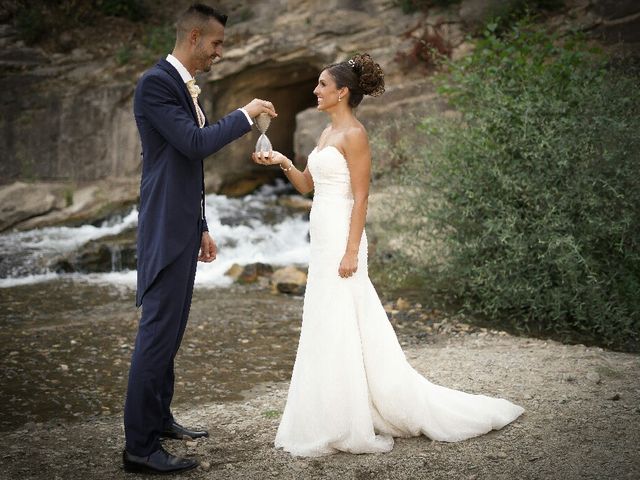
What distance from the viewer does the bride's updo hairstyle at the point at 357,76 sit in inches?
155

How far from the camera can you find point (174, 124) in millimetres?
3355

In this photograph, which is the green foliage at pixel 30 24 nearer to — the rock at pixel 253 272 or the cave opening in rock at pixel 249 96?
the cave opening in rock at pixel 249 96

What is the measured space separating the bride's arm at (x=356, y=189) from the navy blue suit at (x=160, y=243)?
0.64 m

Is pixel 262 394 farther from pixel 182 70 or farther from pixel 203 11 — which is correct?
pixel 203 11

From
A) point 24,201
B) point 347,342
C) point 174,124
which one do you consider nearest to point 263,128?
point 174,124

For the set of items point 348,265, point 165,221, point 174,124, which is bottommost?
point 348,265

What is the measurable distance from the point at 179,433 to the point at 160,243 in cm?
129

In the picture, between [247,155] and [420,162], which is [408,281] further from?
[247,155]

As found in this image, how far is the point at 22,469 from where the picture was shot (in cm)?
376

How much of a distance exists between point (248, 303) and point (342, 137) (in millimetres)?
5107

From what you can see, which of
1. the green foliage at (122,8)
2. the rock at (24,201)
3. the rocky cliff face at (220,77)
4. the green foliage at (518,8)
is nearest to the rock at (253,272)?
the rocky cliff face at (220,77)

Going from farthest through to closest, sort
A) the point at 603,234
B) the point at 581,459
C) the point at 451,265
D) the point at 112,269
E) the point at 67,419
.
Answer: the point at 112,269
the point at 451,265
the point at 603,234
the point at 67,419
the point at 581,459

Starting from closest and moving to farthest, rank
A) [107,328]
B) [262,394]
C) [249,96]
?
[262,394], [107,328], [249,96]

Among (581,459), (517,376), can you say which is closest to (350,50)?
(517,376)
